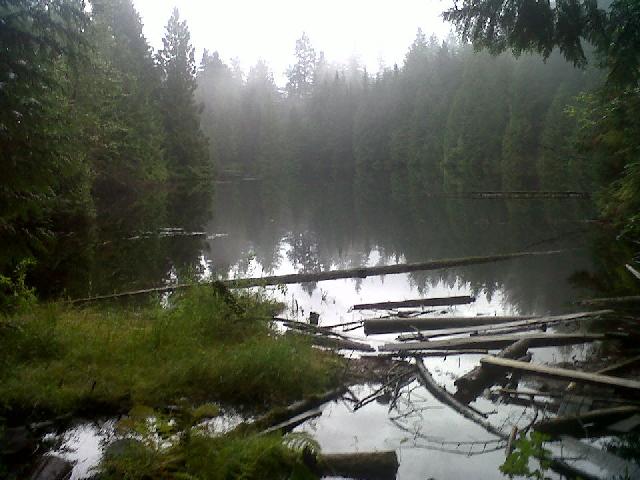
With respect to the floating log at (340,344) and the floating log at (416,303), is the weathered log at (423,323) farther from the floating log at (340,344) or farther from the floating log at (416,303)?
the floating log at (416,303)

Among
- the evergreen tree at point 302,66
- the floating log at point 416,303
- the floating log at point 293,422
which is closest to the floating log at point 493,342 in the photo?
the floating log at point 293,422

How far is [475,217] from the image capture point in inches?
1277

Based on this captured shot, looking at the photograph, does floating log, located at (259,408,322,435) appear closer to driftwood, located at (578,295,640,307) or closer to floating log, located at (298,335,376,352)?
floating log, located at (298,335,376,352)

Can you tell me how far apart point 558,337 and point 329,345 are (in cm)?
384

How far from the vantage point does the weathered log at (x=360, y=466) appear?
5.96 m

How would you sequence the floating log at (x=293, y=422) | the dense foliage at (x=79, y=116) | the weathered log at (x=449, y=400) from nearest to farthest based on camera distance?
the dense foliage at (x=79, y=116)
the floating log at (x=293, y=422)
the weathered log at (x=449, y=400)

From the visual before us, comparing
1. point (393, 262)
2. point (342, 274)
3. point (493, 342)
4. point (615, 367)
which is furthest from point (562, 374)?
point (393, 262)

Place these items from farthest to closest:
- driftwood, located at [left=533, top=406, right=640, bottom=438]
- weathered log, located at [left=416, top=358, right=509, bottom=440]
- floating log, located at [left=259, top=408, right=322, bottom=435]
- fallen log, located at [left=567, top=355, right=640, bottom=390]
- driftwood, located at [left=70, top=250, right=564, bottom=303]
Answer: driftwood, located at [left=70, top=250, right=564, bottom=303] → fallen log, located at [left=567, top=355, right=640, bottom=390] → weathered log, located at [left=416, top=358, right=509, bottom=440] → driftwood, located at [left=533, top=406, right=640, bottom=438] → floating log, located at [left=259, top=408, right=322, bottom=435]

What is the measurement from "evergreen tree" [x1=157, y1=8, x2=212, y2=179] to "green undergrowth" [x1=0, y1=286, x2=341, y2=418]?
4844 cm

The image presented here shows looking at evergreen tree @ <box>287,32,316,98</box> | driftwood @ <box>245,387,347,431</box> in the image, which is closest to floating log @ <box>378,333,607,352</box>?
driftwood @ <box>245,387,347,431</box>

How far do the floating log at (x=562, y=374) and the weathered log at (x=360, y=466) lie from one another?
9.34ft

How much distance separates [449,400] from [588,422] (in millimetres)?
1737

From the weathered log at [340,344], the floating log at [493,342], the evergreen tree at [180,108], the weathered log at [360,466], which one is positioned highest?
the evergreen tree at [180,108]

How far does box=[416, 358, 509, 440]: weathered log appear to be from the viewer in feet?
23.0
